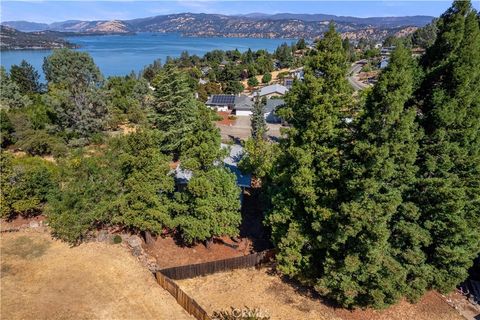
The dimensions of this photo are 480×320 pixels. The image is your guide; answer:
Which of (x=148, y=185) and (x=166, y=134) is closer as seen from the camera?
(x=148, y=185)

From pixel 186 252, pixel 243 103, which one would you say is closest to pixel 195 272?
pixel 186 252

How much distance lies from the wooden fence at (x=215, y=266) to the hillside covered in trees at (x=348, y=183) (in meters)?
1.86

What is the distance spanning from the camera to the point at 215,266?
63.0 ft

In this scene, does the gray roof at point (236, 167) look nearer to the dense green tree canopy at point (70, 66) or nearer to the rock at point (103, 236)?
the rock at point (103, 236)

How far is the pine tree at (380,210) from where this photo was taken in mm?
13312

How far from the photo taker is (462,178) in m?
15.6

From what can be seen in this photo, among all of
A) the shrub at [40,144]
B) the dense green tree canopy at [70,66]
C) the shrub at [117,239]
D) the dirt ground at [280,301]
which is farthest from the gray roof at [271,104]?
the dirt ground at [280,301]

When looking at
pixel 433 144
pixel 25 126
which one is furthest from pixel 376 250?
pixel 25 126

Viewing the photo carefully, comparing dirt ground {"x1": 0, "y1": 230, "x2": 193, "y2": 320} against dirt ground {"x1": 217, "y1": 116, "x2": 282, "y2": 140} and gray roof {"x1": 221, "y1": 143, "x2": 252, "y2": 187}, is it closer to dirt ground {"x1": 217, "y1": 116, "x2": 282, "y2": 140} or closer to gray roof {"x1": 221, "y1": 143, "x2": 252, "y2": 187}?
gray roof {"x1": 221, "y1": 143, "x2": 252, "y2": 187}

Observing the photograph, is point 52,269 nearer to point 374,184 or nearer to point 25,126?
point 374,184

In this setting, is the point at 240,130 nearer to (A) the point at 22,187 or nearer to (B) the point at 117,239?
(B) the point at 117,239

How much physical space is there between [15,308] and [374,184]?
17.6 metres

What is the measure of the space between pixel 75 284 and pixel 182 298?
6.20 m

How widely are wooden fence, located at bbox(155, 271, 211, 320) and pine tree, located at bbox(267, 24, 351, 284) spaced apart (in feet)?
16.1
